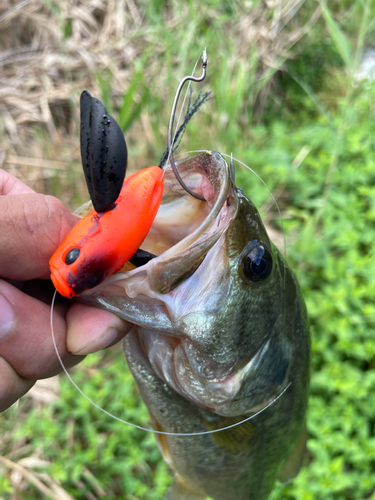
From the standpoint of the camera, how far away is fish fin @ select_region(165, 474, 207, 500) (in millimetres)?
1388

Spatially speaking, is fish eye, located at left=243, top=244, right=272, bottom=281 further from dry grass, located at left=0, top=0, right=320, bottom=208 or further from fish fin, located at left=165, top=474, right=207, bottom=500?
dry grass, located at left=0, top=0, right=320, bottom=208

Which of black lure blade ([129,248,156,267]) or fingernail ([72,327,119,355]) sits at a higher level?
black lure blade ([129,248,156,267])

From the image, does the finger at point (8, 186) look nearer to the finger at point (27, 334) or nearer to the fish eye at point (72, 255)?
the finger at point (27, 334)

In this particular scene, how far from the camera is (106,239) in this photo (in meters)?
0.63

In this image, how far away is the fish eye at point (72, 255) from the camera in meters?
0.62

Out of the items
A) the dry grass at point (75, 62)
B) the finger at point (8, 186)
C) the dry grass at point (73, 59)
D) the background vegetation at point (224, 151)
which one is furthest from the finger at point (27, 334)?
the dry grass at point (73, 59)

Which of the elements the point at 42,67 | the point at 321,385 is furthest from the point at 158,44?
the point at 321,385

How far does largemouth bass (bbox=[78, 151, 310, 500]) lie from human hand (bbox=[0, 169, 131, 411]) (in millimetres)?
86

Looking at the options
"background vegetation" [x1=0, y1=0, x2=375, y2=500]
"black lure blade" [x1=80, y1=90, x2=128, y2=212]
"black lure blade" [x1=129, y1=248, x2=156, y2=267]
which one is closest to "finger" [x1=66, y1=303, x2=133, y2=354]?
"black lure blade" [x1=129, y1=248, x2=156, y2=267]

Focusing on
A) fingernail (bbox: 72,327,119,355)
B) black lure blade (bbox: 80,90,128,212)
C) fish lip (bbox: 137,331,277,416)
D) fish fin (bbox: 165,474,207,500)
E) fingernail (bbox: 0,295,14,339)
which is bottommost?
fish fin (bbox: 165,474,207,500)

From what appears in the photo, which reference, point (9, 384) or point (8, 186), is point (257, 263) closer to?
point (9, 384)

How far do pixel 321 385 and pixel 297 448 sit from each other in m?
0.94

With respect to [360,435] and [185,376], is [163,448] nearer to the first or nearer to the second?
[185,376]

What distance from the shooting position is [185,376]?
33.2 inches
